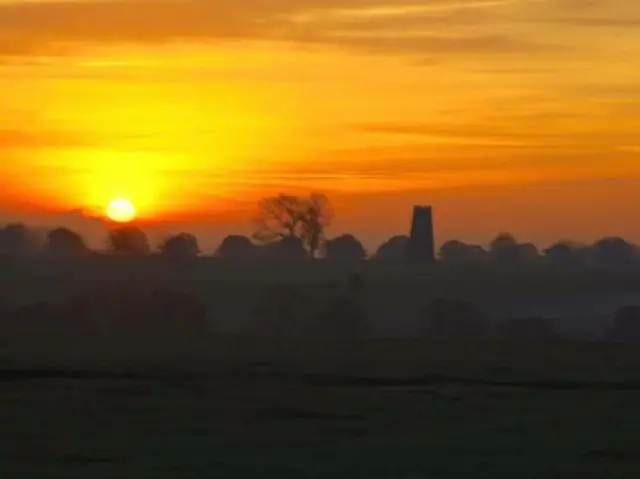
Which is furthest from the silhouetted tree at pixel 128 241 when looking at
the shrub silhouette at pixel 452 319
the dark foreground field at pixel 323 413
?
the dark foreground field at pixel 323 413

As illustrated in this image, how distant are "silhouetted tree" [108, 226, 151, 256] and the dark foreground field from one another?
51748mm

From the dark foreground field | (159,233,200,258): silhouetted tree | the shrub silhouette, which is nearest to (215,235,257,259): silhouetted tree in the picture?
(159,233,200,258): silhouetted tree

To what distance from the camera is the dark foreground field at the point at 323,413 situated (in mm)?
12594

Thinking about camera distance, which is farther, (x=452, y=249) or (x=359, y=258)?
(x=452, y=249)

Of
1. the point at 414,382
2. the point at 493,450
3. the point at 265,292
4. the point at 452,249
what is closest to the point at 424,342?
the point at 414,382

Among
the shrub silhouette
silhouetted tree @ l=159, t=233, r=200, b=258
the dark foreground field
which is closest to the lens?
the dark foreground field

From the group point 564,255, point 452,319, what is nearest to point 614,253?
point 564,255

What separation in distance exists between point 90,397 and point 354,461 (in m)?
4.76

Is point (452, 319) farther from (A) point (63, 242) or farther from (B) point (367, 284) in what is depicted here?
(A) point (63, 242)

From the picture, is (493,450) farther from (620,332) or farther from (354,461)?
(620,332)

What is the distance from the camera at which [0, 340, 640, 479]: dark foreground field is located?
41.3 feet

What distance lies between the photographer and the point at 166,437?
13.8 m

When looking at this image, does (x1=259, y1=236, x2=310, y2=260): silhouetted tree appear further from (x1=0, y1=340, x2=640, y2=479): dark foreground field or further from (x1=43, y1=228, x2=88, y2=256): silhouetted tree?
(x1=0, y1=340, x2=640, y2=479): dark foreground field

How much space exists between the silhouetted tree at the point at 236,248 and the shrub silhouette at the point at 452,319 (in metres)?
34.3
